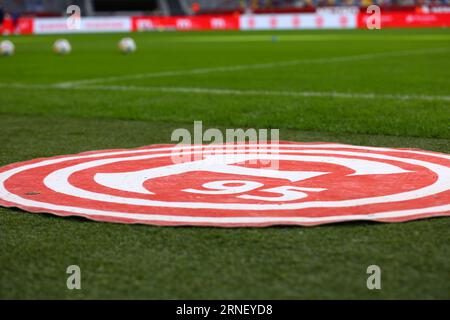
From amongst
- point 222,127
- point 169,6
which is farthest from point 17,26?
point 222,127

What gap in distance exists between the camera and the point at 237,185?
4812mm

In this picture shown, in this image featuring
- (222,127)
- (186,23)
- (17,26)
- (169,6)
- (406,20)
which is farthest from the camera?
(169,6)

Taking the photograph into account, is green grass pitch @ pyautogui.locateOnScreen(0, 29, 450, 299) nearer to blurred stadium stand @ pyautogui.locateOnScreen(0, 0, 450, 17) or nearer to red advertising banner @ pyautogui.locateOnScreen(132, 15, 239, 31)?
red advertising banner @ pyautogui.locateOnScreen(132, 15, 239, 31)

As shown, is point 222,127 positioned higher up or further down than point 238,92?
further down

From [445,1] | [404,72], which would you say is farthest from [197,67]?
[445,1]

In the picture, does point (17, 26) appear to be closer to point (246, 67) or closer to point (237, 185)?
point (246, 67)

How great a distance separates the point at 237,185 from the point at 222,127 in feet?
10.3

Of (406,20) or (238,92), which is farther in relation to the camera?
(406,20)

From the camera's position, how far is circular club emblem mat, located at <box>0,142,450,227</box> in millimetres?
4102

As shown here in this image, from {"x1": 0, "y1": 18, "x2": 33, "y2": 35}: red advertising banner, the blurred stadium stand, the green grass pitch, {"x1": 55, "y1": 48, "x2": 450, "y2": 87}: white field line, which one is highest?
the blurred stadium stand

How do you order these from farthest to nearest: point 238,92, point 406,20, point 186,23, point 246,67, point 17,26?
1. point 186,23
2. point 17,26
3. point 406,20
4. point 246,67
5. point 238,92

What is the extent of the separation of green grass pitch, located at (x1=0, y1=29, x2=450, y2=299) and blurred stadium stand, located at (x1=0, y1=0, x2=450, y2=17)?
30.9m

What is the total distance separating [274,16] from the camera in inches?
1727

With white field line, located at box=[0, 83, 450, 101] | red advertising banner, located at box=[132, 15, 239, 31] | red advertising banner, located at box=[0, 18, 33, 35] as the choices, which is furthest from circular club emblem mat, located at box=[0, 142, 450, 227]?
red advertising banner, located at box=[132, 15, 239, 31]
